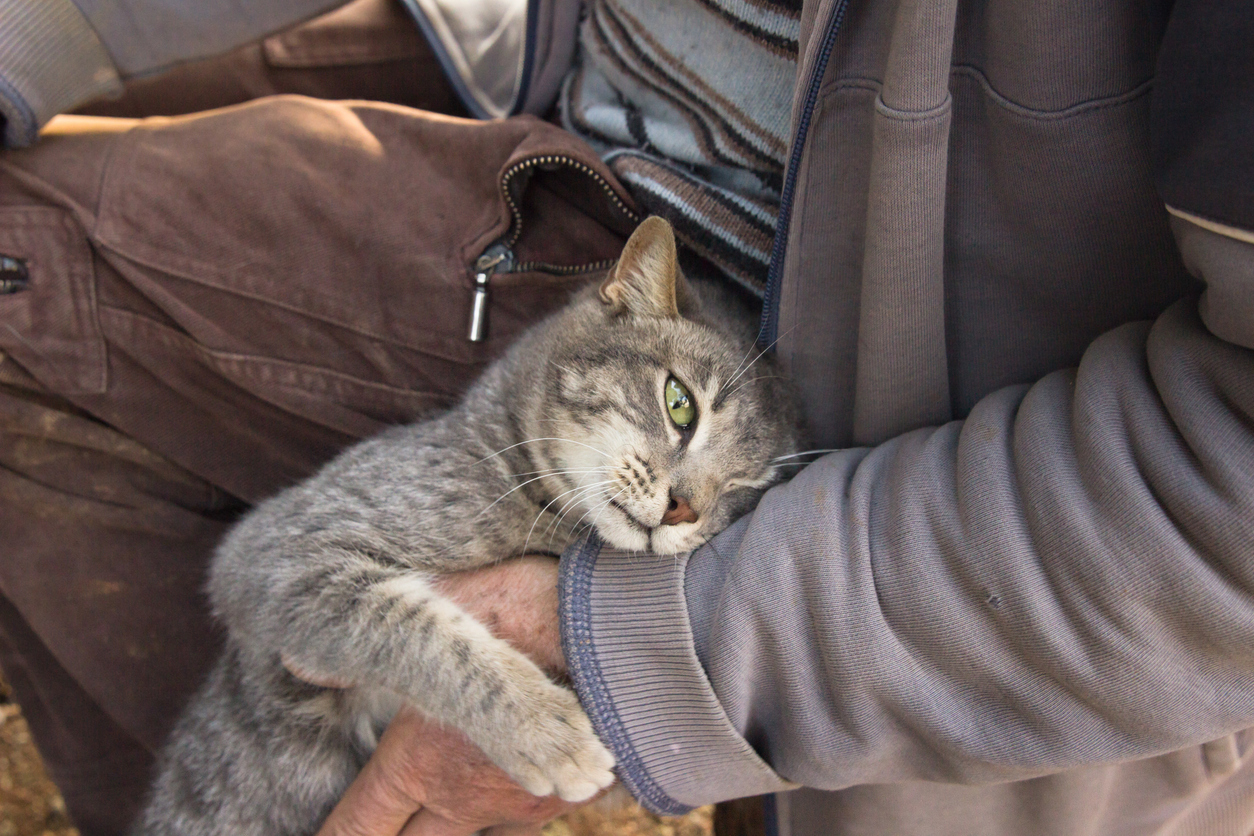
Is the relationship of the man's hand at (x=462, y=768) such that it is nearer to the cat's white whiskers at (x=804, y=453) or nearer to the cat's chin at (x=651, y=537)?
the cat's chin at (x=651, y=537)

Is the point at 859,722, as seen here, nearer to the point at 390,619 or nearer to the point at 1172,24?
the point at 390,619

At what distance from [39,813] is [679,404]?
3398 millimetres

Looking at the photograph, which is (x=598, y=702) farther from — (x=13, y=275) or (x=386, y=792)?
(x=13, y=275)

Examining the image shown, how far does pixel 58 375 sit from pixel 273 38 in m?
1.24

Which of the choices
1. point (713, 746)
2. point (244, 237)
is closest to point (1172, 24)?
point (713, 746)

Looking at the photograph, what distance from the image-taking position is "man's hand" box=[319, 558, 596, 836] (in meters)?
1.65

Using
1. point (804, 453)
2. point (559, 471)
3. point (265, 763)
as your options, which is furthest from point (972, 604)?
point (265, 763)

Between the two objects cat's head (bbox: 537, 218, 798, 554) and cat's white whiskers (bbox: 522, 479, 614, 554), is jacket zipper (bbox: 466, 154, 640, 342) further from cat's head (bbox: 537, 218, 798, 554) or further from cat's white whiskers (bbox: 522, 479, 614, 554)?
cat's white whiskers (bbox: 522, 479, 614, 554)

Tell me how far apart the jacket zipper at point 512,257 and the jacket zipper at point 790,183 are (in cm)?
49

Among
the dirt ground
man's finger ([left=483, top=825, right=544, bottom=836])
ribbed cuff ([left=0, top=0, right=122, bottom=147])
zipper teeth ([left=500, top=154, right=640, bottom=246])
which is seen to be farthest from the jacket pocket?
the dirt ground

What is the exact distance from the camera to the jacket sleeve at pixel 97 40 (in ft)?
6.13

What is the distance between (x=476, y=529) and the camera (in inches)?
69.5

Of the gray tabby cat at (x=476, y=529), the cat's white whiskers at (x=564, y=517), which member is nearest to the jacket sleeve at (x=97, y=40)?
the gray tabby cat at (x=476, y=529)

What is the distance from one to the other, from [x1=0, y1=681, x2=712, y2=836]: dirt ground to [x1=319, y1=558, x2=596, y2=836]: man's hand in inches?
61.4
